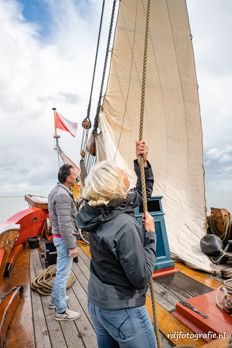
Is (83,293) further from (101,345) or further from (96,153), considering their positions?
(96,153)

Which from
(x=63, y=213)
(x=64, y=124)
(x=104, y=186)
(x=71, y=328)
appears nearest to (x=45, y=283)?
(x=71, y=328)

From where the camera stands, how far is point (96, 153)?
6.94 meters

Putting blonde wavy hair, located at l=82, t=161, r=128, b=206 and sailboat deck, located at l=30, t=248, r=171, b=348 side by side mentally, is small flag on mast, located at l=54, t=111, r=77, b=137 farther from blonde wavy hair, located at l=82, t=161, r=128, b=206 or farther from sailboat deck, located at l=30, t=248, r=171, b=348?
blonde wavy hair, located at l=82, t=161, r=128, b=206

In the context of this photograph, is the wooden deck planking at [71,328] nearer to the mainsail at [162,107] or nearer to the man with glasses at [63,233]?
the man with glasses at [63,233]

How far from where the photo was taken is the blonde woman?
111cm

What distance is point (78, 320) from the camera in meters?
2.64

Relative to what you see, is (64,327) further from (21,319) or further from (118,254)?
(118,254)

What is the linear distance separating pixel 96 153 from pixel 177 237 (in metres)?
3.33

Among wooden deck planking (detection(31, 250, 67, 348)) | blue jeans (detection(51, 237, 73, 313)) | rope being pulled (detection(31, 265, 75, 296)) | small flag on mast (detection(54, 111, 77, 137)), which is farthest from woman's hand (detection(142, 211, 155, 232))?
small flag on mast (detection(54, 111, 77, 137))

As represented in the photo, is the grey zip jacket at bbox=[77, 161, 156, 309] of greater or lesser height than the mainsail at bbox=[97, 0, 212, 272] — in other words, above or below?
below

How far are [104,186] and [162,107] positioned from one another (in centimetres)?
564

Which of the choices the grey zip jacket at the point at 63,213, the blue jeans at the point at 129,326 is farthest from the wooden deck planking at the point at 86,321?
the blue jeans at the point at 129,326

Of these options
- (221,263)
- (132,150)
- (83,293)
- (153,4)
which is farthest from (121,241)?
(153,4)

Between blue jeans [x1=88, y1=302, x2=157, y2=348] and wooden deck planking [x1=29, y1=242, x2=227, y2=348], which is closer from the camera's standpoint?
blue jeans [x1=88, y1=302, x2=157, y2=348]
